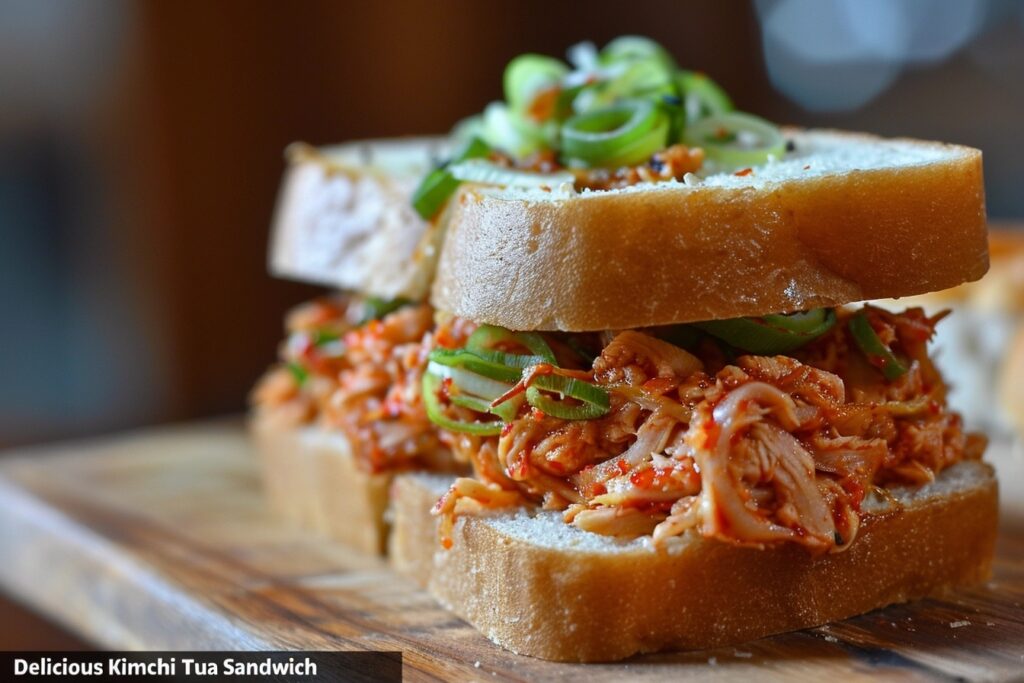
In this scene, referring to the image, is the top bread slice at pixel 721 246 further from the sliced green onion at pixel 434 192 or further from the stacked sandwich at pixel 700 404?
the sliced green onion at pixel 434 192

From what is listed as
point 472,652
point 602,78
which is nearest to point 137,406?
point 602,78

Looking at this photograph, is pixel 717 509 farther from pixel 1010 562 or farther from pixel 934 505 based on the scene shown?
pixel 1010 562

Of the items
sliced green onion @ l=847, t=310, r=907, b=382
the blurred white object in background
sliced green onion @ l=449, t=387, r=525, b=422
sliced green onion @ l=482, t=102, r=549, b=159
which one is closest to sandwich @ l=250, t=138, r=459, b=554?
sliced green onion @ l=482, t=102, r=549, b=159

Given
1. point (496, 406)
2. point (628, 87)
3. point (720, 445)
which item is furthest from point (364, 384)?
point (720, 445)

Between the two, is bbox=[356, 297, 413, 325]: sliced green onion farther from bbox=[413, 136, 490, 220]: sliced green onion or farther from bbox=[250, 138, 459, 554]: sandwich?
bbox=[413, 136, 490, 220]: sliced green onion

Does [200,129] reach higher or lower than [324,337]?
higher

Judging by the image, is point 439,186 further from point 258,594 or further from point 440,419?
point 258,594
